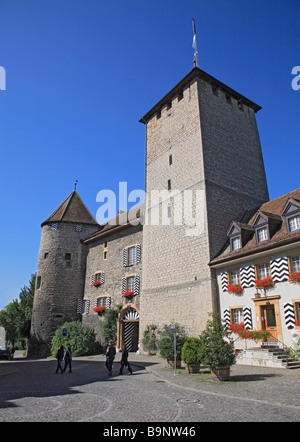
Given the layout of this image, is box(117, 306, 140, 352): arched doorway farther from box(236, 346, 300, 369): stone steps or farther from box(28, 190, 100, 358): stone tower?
box(236, 346, 300, 369): stone steps

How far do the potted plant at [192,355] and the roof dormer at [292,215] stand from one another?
6696mm

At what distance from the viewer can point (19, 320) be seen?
34281 mm

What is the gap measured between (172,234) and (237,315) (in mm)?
6481

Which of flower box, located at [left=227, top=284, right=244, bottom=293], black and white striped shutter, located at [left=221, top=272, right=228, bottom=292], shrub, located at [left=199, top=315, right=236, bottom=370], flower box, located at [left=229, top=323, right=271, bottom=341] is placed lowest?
shrub, located at [left=199, top=315, right=236, bottom=370]

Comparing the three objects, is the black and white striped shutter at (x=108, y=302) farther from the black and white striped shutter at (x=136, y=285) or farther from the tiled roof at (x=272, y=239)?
the tiled roof at (x=272, y=239)

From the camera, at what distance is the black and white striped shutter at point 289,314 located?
43.0 ft

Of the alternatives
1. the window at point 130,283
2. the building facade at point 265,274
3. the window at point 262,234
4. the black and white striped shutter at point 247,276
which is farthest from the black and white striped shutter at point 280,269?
the window at point 130,283

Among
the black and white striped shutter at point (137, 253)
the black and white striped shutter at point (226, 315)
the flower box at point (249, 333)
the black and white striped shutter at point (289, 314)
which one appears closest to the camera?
the black and white striped shutter at point (289, 314)

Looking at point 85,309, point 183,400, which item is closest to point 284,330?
point 183,400

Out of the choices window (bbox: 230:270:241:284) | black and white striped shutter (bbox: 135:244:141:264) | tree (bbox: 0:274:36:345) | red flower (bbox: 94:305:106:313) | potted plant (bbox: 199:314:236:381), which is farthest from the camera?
tree (bbox: 0:274:36:345)

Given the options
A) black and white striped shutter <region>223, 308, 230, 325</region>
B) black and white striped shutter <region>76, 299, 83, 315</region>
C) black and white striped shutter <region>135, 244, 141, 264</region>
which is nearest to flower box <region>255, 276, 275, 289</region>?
black and white striped shutter <region>223, 308, 230, 325</region>

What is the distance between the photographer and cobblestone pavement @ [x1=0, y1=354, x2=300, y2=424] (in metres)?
5.52

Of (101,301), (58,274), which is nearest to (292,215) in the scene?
(101,301)

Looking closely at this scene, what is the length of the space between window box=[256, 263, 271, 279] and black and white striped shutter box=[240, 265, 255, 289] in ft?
0.88
